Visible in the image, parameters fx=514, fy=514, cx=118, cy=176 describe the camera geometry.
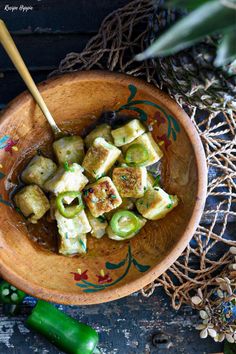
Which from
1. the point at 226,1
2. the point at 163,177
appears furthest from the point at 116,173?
the point at 226,1

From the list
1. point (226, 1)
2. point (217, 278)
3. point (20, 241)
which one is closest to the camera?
point (226, 1)

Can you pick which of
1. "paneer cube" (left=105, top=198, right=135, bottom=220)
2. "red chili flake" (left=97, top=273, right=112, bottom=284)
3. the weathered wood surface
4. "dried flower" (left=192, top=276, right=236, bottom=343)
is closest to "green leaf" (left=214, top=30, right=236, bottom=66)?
"paneer cube" (left=105, top=198, right=135, bottom=220)

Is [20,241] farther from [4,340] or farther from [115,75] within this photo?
[115,75]

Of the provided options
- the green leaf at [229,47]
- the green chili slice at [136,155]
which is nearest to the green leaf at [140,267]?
the green chili slice at [136,155]

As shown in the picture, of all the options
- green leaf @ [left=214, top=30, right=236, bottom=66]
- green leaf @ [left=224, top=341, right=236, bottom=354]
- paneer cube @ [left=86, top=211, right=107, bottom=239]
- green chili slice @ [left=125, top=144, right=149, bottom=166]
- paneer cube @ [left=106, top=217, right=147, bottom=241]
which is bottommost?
green leaf @ [left=224, top=341, right=236, bottom=354]

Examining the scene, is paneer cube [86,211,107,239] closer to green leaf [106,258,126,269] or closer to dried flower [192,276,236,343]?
green leaf [106,258,126,269]

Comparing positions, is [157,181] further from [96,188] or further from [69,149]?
[69,149]
